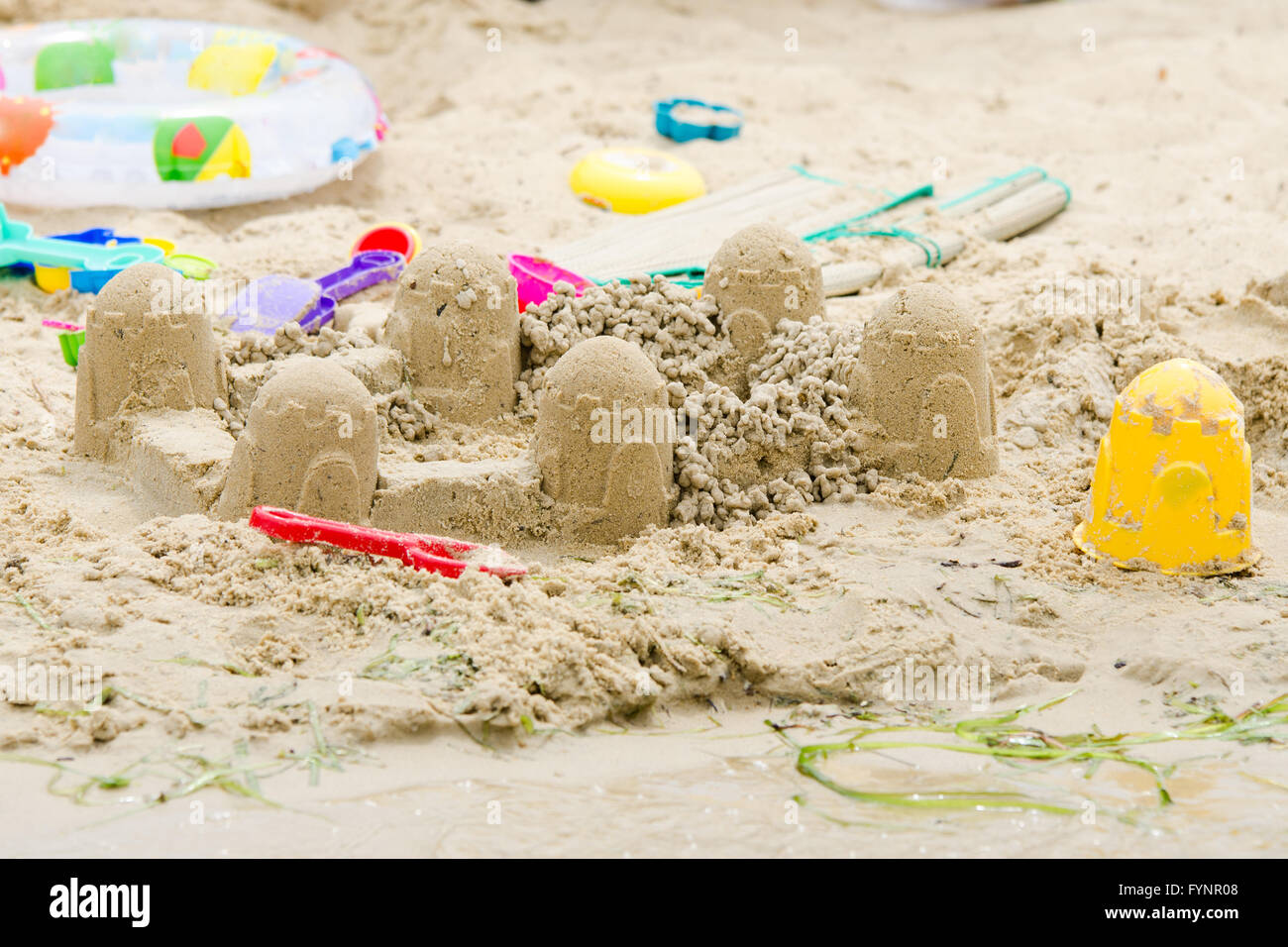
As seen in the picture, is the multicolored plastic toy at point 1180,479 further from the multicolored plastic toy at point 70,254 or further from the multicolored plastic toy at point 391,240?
the multicolored plastic toy at point 70,254

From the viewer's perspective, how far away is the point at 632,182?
5230 mm

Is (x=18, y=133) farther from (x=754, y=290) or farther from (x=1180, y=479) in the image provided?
(x=1180, y=479)

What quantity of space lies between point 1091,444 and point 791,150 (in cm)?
269

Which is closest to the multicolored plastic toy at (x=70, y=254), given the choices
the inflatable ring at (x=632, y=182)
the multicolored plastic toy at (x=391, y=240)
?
the multicolored plastic toy at (x=391, y=240)

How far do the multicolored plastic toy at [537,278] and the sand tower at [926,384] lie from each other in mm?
921

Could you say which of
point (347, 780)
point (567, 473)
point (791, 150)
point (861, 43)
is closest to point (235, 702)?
point (347, 780)

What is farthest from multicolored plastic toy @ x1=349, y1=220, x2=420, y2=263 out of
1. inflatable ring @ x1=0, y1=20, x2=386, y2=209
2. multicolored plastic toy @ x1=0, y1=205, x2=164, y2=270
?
inflatable ring @ x1=0, y1=20, x2=386, y2=209

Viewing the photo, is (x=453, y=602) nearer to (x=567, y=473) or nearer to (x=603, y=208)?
(x=567, y=473)

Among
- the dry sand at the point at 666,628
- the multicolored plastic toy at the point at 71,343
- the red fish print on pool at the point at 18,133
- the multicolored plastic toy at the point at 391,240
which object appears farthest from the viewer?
the red fish print on pool at the point at 18,133

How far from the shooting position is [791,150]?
5.82 metres

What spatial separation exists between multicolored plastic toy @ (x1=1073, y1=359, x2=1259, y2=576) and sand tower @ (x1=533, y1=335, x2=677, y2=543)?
95 cm

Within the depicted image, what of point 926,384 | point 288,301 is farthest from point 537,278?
point 926,384

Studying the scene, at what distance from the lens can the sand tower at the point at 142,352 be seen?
3240 millimetres

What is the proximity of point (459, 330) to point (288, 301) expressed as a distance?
0.81 metres
